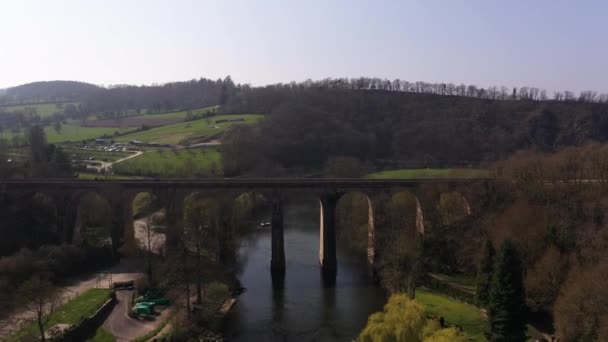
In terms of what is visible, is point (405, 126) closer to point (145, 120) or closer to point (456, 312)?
point (145, 120)

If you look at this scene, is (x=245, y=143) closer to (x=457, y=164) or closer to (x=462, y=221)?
(x=457, y=164)

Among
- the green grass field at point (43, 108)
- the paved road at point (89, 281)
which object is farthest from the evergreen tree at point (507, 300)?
the green grass field at point (43, 108)

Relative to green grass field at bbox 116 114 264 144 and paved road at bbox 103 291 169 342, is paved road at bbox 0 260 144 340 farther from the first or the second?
green grass field at bbox 116 114 264 144

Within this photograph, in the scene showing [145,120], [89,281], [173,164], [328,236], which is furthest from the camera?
[145,120]

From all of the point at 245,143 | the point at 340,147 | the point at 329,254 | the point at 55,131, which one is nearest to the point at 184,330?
the point at 329,254

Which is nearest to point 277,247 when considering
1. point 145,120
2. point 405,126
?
point 405,126

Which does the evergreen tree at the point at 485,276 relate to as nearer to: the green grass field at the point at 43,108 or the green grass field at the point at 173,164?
the green grass field at the point at 173,164
